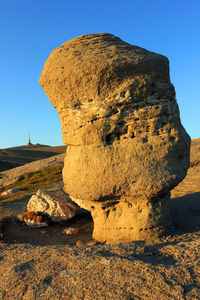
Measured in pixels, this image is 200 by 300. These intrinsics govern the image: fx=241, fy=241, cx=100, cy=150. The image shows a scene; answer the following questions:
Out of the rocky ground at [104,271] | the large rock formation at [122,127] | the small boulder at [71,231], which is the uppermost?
the large rock formation at [122,127]

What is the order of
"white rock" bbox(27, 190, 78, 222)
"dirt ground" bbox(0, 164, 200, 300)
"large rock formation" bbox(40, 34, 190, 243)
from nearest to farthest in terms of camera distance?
"dirt ground" bbox(0, 164, 200, 300), "large rock formation" bbox(40, 34, 190, 243), "white rock" bbox(27, 190, 78, 222)

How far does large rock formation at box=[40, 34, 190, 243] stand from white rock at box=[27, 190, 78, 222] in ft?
8.80

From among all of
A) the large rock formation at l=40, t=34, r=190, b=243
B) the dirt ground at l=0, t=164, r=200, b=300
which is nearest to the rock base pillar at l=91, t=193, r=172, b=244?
the large rock formation at l=40, t=34, r=190, b=243

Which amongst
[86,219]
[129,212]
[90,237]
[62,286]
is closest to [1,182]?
[86,219]

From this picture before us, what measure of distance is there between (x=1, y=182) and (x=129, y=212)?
1952 cm

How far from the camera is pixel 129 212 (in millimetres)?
6387

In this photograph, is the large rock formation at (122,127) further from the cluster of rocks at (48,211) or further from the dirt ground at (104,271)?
the cluster of rocks at (48,211)

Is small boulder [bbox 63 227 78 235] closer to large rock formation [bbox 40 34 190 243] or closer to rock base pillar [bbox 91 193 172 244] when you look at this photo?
rock base pillar [bbox 91 193 172 244]

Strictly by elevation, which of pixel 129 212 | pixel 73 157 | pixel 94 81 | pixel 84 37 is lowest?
pixel 129 212

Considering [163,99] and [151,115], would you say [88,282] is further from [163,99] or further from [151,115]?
[163,99]

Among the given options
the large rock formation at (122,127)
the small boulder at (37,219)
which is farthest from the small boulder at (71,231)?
the large rock formation at (122,127)

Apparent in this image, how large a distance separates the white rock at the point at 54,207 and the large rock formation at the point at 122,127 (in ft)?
8.80

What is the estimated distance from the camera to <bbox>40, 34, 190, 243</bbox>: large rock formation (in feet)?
19.2

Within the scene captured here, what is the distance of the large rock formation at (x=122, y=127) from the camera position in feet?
19.2
